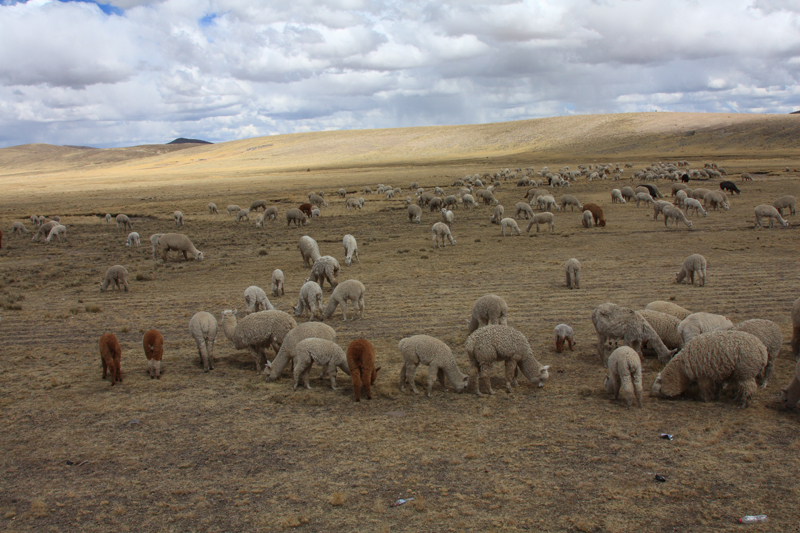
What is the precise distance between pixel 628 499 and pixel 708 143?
94220 mm

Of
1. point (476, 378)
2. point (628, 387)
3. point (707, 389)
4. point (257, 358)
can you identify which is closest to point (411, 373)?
point (476, 378)

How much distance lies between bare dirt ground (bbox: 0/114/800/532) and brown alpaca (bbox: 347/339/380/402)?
25 centimetres

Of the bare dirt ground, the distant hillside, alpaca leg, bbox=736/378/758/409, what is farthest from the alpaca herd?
the distant hillside

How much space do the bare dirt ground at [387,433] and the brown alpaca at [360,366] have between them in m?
0.25

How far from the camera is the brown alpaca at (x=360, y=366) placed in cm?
842

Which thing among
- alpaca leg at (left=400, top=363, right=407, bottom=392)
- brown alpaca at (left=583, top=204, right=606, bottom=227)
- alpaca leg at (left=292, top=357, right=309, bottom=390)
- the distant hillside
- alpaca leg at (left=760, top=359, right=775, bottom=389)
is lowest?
alpaca leg at (left=760, top=359, right=775, bottom=389)

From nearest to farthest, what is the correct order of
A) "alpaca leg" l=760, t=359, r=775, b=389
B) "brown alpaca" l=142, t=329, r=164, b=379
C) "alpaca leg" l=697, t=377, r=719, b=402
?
1. "alpaca leg" l=697, t=377, r=719, b=402
2. "alpaca leg" l=760, t=359, r=775, b=389
3. "brown alpaca" l=142, t=329, r=164, b=379

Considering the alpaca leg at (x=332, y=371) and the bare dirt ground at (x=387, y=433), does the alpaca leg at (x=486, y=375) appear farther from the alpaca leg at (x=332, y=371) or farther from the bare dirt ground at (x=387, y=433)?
the alpaca leg at (x=332, y=371)

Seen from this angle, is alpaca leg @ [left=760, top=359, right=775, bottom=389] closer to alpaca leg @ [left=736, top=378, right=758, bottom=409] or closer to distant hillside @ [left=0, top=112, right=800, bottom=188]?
alpaca leg @ [left=736, top=378, right=758, bottom=409]

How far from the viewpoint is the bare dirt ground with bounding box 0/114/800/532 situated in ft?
18.3

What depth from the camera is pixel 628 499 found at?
221 inches

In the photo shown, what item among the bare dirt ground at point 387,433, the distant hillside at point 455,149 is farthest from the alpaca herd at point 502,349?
the distant hillside at point 455,149

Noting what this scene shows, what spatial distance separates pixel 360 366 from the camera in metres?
8.52

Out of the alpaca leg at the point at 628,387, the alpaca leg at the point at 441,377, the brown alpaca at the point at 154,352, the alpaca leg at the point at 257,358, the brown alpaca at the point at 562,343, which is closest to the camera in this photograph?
the alpaca leg at the point at 628,387
